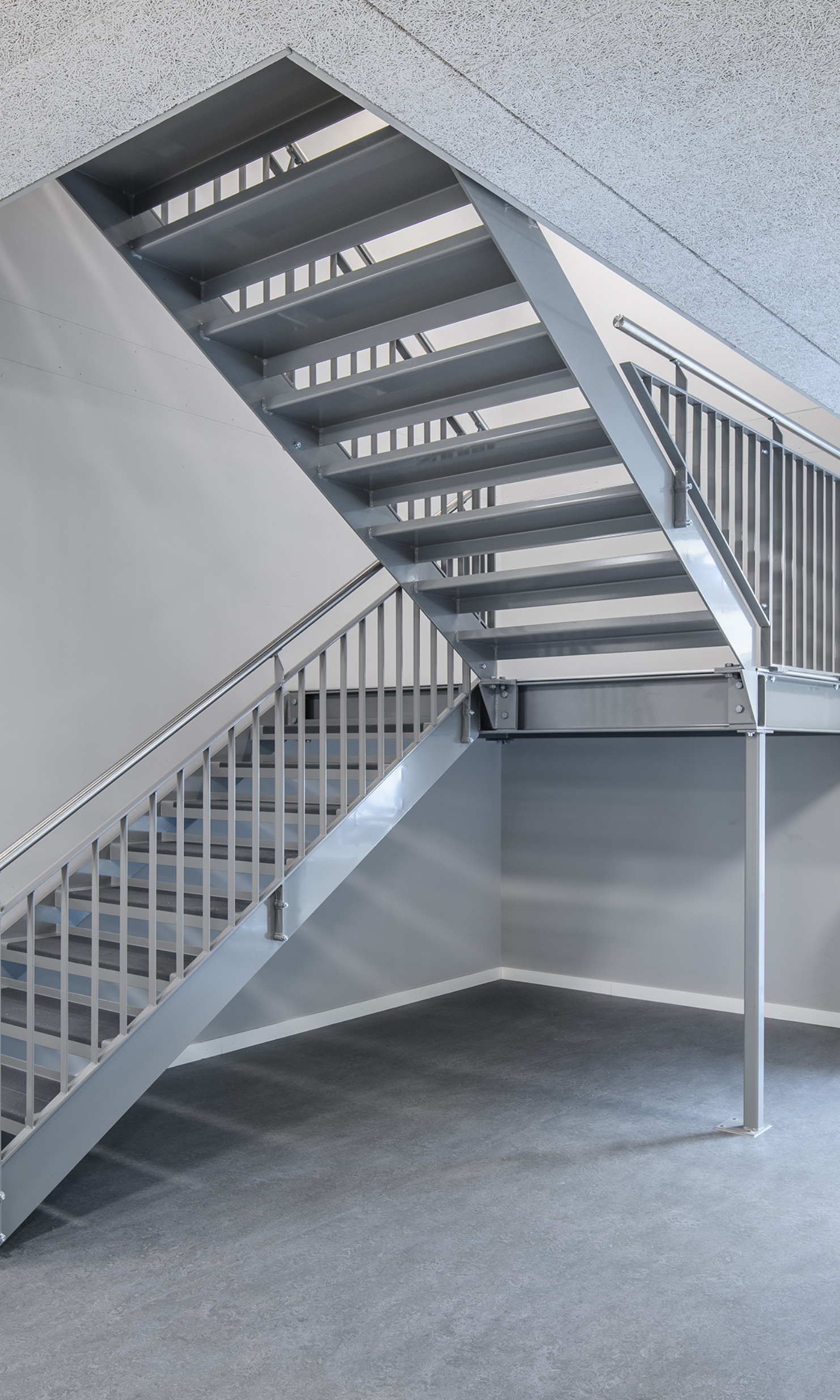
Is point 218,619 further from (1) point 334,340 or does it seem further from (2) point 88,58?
(2) point 88,58

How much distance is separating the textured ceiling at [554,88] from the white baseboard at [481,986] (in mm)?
4331

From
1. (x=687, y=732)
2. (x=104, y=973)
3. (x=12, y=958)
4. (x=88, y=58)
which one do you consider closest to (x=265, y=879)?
(x=104, y=973)

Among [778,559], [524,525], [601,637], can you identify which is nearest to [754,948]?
[601,637]

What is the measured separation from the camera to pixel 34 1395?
2557 millimetres

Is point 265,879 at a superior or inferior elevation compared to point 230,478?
inferior

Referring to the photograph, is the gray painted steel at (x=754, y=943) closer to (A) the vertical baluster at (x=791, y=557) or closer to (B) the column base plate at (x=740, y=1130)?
(B) the column base plate at (x=740, y=1130)

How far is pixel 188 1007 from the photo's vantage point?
12.5 feet

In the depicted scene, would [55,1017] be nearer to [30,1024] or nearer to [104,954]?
[104,954]

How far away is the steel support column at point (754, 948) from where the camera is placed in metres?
4.42

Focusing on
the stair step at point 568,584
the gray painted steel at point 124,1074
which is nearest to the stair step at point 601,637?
the stair step at point 568,584

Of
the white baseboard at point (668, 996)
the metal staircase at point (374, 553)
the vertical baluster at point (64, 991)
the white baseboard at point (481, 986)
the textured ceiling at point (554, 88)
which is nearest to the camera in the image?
the textured ceiling at point (554, 88)

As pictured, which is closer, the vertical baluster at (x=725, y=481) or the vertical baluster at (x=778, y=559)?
the vertical baluster at (x=725, y=481)

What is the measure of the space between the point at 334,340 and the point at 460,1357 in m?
3.24

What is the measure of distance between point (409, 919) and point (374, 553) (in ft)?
10.7
